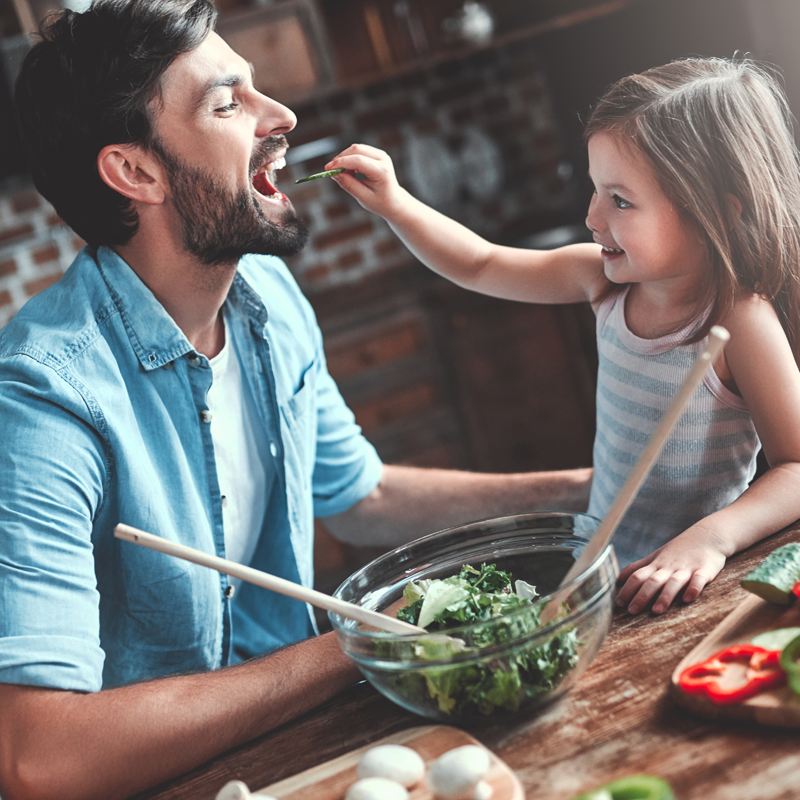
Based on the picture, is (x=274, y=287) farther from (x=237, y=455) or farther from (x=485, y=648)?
(x=485, y=648)

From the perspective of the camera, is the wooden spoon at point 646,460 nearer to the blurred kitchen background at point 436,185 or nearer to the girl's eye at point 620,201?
the girl's eye at point 620,201

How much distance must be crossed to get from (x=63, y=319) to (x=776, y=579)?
38.6 inches

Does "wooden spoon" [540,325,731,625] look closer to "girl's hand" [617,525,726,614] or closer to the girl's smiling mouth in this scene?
"girl's hand" [617,525,726,614]

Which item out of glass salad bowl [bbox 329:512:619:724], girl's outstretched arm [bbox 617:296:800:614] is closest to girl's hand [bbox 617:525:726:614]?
girl's outstretched arm [bbox 617:296:800:614]

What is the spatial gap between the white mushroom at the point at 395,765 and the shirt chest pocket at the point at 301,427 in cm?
77

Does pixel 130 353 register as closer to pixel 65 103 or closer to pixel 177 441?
pixel 177 441

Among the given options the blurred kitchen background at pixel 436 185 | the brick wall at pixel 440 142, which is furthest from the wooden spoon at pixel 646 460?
the brick wall at pixel 440 142

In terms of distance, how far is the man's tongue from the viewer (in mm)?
1440

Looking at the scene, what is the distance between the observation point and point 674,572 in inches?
34.2

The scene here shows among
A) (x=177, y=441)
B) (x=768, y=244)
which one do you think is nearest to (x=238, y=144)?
(x=177, y=441)

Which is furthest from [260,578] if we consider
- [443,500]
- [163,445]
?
[443,500]

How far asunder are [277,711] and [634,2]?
2697mm

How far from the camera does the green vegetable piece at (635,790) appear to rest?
1.87 feet

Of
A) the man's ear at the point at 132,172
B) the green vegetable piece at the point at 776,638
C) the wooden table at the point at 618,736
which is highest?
the man's ear at the point at 132,172
